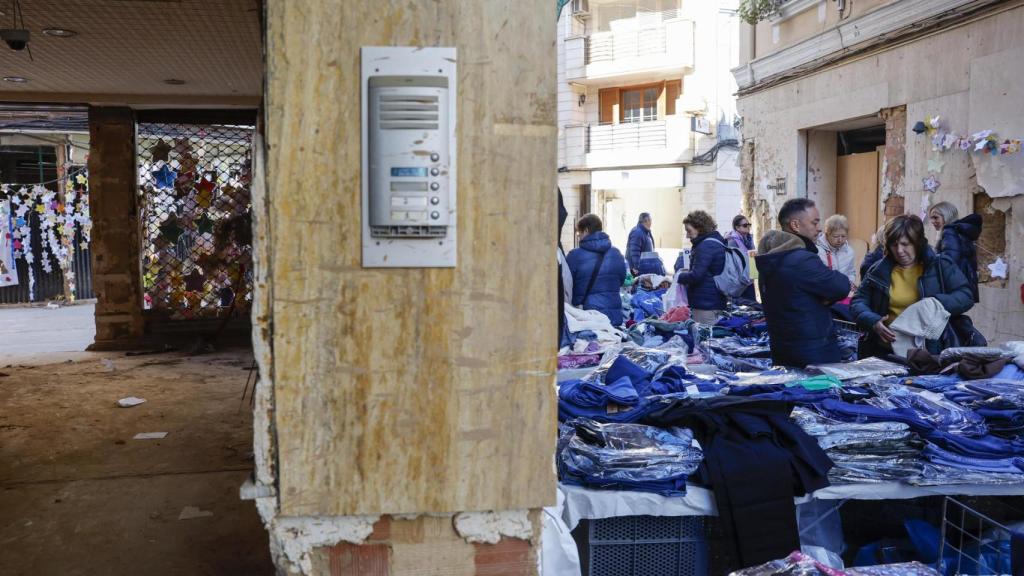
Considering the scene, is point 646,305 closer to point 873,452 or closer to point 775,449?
point 873,452

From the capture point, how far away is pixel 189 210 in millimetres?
9852

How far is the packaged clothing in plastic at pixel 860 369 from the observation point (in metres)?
4.03

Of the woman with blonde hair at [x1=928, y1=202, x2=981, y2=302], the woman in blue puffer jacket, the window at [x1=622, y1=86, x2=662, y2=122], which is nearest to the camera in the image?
the woman with blonde hair at [x1=928, y1=202, x2=981, y2=302]

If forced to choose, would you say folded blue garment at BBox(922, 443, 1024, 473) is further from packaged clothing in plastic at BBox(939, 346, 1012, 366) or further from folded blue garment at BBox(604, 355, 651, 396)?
folded blue garment at BBox(604, 355, 651, 396)

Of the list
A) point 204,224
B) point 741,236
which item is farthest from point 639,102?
point 204,224

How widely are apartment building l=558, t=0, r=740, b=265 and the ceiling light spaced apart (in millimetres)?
17661

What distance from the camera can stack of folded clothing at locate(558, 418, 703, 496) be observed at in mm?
3131

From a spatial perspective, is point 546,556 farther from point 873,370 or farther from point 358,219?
point 873,370

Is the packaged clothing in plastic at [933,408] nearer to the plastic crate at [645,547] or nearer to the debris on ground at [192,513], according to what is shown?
the plastic crate at [645,547]

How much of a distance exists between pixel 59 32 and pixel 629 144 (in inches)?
778

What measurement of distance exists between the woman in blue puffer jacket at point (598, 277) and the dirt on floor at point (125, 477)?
299 centimetres

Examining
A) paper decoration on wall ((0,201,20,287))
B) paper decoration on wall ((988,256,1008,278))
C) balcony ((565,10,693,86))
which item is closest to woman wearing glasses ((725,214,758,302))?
Result: paper decoration on wall ((988,256,1008,278))

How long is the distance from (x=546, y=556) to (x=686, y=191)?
2207 centimetres

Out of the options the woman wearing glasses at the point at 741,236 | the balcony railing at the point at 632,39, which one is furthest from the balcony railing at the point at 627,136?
the woman wearing glasses at the point at 741,236
